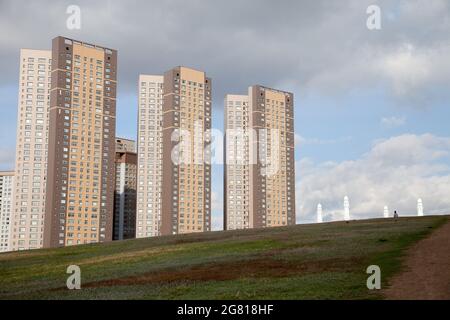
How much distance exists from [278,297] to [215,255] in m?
21.7

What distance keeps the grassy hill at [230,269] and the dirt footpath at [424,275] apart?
3.16 feet

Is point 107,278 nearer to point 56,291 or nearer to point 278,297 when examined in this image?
point 56,291

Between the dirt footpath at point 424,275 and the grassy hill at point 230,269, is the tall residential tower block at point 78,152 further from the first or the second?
the dirt footpath at point 424,275

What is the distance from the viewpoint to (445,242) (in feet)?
146

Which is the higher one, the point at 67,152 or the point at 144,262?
the point at 67,152

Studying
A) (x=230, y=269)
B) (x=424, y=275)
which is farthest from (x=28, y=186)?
(x=424, y=275)

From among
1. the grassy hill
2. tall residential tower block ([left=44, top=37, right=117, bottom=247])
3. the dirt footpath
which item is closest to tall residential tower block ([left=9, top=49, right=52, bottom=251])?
tall residential tower block ([left=44, top=37, right=117, bottom=247])

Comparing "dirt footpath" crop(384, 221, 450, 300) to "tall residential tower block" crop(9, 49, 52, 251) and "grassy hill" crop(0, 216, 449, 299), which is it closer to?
"grassy hill" crop(0, 216, 449, 299)

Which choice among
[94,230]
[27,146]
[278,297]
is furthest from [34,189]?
[278,297]

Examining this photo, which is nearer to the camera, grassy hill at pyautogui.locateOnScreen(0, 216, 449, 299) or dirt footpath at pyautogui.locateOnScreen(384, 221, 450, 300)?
dirt footpath at pyautogui.locateOnScreen(384, 221, 450, 300)

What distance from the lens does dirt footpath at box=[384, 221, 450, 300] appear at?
26.7 meters

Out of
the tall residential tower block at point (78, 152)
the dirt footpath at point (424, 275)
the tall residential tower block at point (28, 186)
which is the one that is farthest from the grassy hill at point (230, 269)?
the tall residential tower block at point (28, 186)

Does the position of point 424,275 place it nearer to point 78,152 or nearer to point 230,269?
point 230,269

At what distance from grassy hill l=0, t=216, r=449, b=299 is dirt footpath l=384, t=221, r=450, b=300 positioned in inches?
38.0
